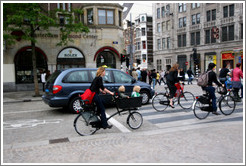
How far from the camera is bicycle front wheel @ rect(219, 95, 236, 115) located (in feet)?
26.0

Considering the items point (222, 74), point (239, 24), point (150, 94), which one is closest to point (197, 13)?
point (239, 24)

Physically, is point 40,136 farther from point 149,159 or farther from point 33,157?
point 149,159

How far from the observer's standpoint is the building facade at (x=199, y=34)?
36.7 m

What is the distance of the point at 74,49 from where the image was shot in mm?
20578

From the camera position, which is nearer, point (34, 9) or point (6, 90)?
point (34, 9)

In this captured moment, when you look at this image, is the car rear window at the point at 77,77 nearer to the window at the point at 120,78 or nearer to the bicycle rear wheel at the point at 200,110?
the window at the point at 120,78

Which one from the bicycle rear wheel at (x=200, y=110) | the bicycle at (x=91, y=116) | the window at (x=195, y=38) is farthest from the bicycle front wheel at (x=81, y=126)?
the window at (x=195, y=38)

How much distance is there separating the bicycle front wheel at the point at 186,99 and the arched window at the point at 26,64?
13831 millimetres

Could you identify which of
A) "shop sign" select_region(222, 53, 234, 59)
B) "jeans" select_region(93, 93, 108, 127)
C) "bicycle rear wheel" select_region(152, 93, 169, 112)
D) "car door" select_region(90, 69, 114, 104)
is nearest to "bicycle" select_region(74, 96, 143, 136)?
"jeans" select_region(93, 93, 108, 127)

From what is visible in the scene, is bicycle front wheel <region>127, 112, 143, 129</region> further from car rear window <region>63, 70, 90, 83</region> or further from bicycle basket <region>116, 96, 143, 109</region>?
car rear window <region>63, 70, 90, 83</region>

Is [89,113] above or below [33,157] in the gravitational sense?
above

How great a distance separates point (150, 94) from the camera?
34.9 ft

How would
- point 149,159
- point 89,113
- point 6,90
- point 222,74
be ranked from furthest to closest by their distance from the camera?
point 6,90 → point 222,74 → point 89,113 → point 149,159

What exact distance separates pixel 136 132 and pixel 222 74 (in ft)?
26.0
